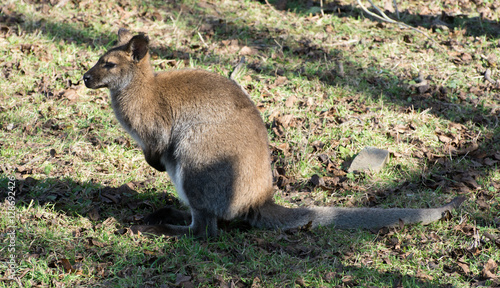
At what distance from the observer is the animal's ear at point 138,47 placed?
4.36 metres

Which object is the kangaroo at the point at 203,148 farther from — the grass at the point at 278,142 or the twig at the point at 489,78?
the twig at the point at 489,78

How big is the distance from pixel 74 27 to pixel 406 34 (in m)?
5.28

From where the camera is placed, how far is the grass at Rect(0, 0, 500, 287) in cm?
391

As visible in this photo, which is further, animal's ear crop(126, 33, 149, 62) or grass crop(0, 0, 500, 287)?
animal's ear crop(126, 33, 149, 62)

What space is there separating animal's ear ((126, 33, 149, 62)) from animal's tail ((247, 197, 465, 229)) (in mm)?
1735

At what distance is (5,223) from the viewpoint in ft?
13.7

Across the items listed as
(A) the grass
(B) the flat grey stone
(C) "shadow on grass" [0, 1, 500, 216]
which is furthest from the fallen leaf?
(C) "shadow on grass" [0, 1, 500, 216]

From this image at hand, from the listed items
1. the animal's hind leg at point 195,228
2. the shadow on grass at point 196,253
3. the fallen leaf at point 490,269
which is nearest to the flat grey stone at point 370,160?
the shadow on grass at point 196,253

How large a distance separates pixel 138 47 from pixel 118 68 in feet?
0.86

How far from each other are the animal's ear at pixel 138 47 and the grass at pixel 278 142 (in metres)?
1.34

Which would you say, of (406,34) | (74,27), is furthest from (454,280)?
(74,27)

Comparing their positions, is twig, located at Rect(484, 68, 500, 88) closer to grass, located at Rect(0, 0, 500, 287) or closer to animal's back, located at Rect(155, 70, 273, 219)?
grass, located at Rect(0, 0, 500, 287)

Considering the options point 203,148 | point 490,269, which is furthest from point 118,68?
point 490,269

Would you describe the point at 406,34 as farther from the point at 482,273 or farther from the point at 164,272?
the point at 164,272
